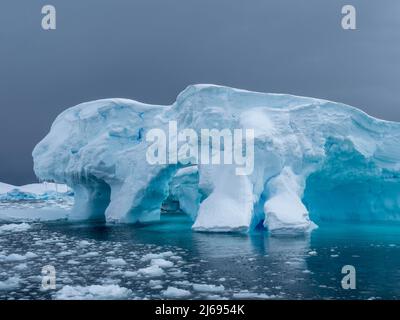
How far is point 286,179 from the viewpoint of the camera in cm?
1631

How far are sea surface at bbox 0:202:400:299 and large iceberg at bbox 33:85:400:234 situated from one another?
1.64 m

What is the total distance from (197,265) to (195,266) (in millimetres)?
109

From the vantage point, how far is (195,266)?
900 cm

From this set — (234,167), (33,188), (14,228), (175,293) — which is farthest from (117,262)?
(33,188)

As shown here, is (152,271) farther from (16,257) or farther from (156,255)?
(16,257)

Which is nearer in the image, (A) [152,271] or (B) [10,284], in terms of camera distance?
(B) [10,284]

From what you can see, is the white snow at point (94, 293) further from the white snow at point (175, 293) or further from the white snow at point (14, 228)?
the white snow at point (14, 228)

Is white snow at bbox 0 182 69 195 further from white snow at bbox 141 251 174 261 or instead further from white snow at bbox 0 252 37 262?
white snow at bbox 141 251 174 261

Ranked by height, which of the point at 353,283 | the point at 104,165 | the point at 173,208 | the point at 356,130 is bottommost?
the point at 173,208

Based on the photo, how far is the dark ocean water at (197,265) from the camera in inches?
275

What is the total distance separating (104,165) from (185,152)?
4.42 metres

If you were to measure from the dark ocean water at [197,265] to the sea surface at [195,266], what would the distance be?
17 millimetres
